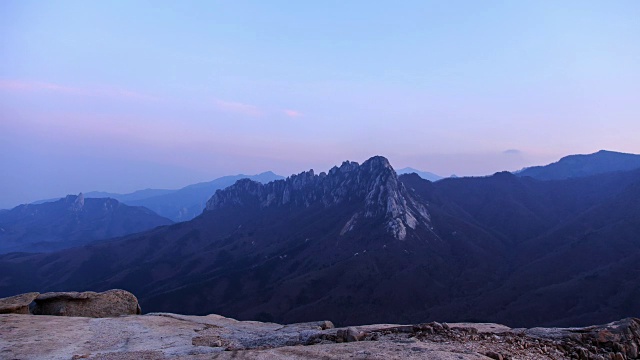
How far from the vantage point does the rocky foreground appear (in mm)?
16422

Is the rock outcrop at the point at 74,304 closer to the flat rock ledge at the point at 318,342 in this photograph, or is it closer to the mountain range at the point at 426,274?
the flat rock ledge at the point at 318,342

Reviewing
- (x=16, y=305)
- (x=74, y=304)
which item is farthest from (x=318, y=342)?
(x=16, y=305)

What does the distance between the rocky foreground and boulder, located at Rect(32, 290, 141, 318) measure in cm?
436

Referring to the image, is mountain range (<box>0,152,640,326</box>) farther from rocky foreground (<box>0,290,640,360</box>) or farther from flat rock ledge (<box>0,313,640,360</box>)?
rocky foreground (<box>0,290,640,360</box>)

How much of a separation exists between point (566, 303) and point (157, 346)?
10995cm

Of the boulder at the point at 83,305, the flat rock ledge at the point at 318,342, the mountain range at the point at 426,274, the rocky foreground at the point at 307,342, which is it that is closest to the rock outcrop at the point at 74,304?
the boulder at the point at 83,305

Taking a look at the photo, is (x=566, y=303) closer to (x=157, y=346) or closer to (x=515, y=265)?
(x=515, y=265)

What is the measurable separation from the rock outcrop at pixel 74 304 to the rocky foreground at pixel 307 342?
13.8 ft

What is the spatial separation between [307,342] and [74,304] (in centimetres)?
1878

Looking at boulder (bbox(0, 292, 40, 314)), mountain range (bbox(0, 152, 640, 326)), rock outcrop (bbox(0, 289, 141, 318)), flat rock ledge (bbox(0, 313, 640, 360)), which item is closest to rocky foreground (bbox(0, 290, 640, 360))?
flat rock ledge (bbox(0, 313, 640, 360))

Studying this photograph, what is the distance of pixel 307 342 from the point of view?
19.1 meters

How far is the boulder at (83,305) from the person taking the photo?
93.5ft

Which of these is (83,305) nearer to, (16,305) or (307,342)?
(16,305)

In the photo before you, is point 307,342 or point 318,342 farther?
point 307,342
